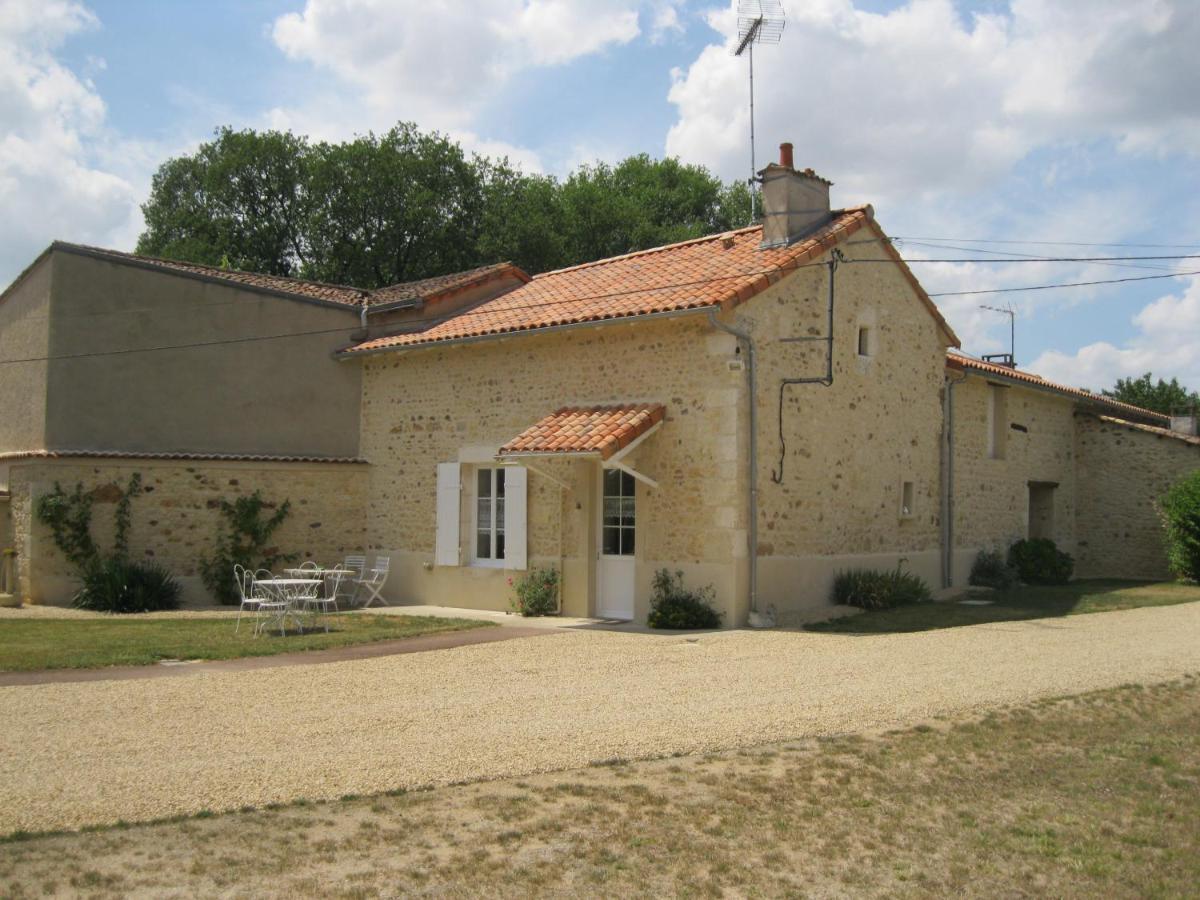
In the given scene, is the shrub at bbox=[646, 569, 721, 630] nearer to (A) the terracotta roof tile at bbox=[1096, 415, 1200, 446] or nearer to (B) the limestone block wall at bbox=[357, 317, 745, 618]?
(B) the limestone block wall at bbox=[357, 317, 745, 618]

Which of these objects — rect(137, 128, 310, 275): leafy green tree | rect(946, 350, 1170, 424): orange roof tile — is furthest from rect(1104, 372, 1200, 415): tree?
A: rect(137, 128, 310, 275): leafy green tree

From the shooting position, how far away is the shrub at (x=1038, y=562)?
55.5ft

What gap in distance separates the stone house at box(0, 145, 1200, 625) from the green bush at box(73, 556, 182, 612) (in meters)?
0.43

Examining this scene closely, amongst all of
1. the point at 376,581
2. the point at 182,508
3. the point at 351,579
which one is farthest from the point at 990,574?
the point at 182,508

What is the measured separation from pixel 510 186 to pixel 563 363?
68.2 ft

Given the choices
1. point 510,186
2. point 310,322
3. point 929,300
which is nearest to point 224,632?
point 310,322

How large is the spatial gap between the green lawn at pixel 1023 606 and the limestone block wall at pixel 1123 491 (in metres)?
1.38

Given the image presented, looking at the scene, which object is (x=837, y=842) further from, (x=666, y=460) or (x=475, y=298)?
(x=475, y=298)

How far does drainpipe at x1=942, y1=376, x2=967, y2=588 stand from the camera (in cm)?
1541

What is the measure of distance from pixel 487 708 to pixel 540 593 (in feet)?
18.9

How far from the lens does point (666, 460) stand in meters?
12.1

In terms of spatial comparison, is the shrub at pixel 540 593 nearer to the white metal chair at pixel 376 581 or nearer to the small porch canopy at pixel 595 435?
the small porch canopy at pixel 595 435

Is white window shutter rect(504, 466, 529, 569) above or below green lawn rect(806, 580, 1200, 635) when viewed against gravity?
above

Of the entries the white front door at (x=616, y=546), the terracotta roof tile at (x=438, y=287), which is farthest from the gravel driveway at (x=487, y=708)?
the terracotta roof tile at (x=438, y=287)
